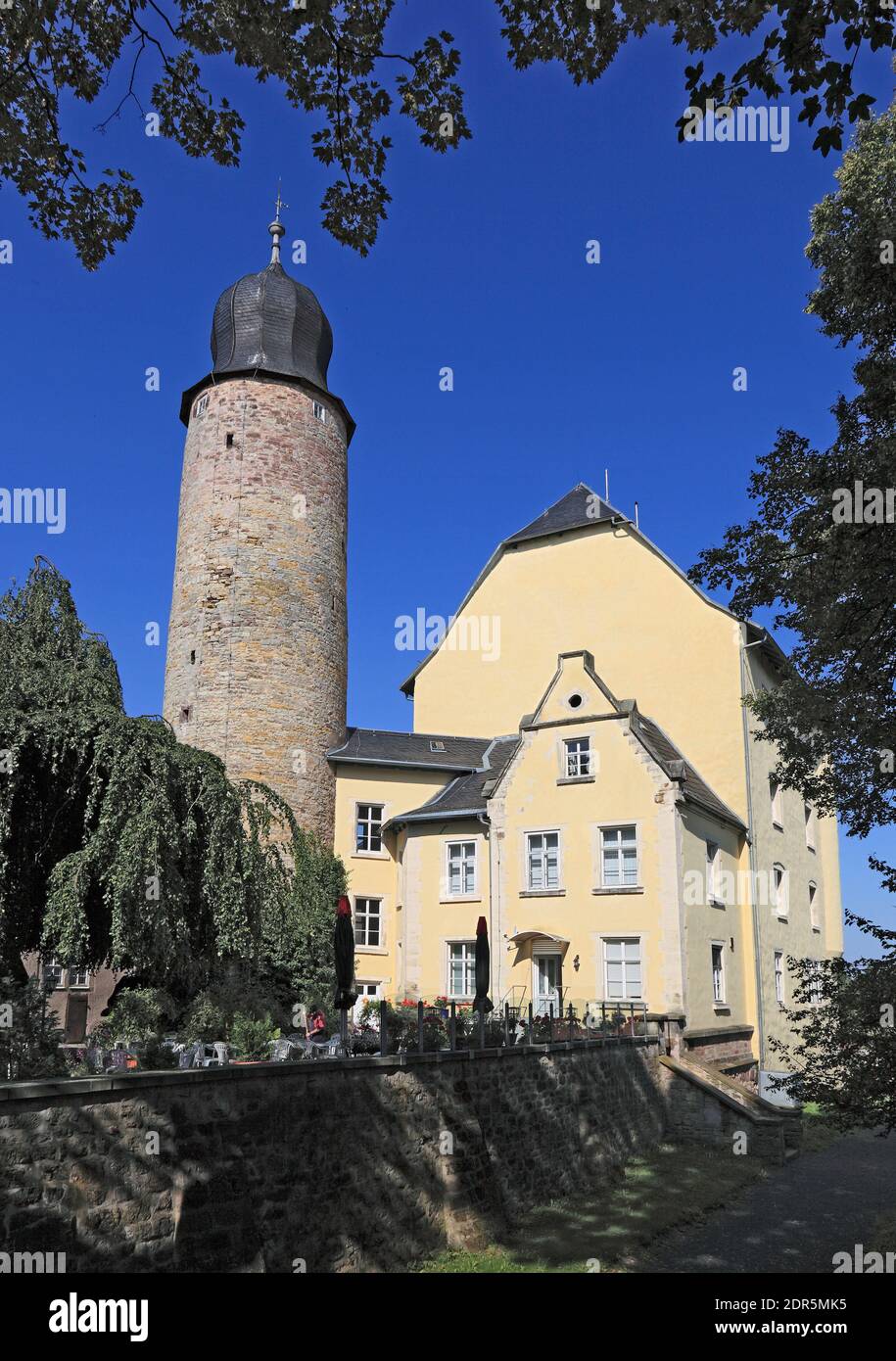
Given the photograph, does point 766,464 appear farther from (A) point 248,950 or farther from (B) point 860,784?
(A) point 248,950

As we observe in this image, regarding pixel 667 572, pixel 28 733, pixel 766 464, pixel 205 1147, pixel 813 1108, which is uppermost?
pixel 667 572

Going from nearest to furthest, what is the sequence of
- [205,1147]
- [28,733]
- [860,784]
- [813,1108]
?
1. [205,1147]
2. [860,784]
3. [28,733]
4. [813,1108]

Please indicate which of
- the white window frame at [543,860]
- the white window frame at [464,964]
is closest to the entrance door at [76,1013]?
the white window frame at [464,964]

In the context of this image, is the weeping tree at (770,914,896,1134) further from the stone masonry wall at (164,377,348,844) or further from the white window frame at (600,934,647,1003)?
the stone masonry wall at (164,377,348,844)

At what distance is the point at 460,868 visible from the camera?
25734 mm

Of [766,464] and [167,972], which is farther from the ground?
[766,464]

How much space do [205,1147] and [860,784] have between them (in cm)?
767

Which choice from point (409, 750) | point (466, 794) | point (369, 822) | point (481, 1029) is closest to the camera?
point (481, 1029)

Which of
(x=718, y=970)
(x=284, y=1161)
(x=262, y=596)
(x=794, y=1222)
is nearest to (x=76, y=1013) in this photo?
(x=262, y=596)

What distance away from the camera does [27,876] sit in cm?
1371

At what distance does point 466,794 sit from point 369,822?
2.92 meters

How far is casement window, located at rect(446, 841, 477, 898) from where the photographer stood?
83.8ft

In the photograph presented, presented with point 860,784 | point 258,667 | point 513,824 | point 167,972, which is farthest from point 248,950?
point 258,667

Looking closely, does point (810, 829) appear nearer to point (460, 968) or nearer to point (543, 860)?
point (543, 860)
